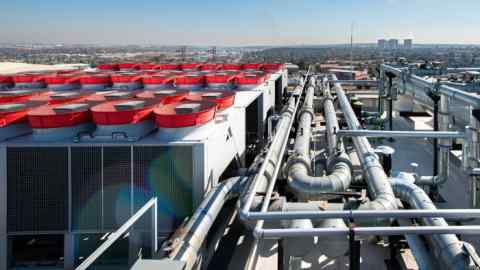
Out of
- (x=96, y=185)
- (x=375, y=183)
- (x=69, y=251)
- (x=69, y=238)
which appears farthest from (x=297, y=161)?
(x=69, y=251)

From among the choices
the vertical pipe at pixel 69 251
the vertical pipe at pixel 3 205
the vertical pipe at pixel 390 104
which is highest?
the vertical pipe at pixel 390 104

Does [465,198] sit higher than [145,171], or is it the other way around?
[145,171]

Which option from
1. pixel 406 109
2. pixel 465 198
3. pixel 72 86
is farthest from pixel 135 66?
pixel 465 198

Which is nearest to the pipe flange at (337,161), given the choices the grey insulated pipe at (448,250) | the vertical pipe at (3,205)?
the grey insulated pipe at (448,250)

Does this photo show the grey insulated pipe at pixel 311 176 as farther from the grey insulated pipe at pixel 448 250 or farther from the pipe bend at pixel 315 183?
the grey insulated pipe at pixel 448 250

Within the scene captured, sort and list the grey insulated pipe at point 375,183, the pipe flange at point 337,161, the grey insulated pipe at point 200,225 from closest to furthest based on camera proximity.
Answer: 1. the grey insulated pipe at point 200,225
2. the grey insulated pipe at point 375,183
3. the pipe flange at point 337,161

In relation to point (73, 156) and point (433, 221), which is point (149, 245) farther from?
point (433, 221)
